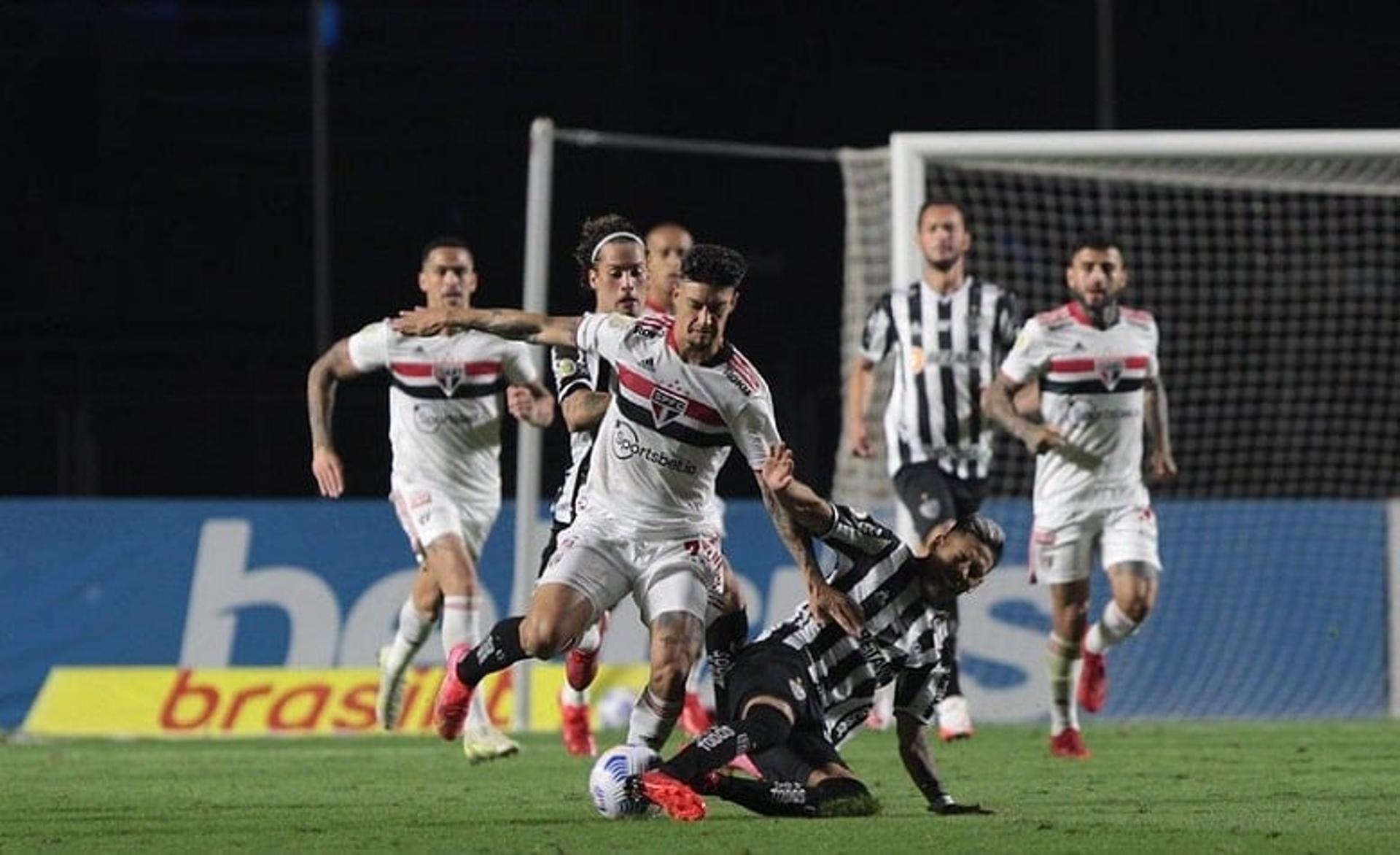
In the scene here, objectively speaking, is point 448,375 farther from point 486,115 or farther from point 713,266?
point 486,115

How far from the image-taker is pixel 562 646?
343 inches

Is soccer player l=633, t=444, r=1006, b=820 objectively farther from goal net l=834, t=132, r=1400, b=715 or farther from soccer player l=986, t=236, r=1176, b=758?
goal net l=834, t=132, r=1400, b=715

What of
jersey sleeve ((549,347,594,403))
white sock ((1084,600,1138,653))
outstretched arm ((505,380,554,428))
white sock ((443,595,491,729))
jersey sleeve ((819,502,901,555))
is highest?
jersey sleeve ((549,347,594,403))

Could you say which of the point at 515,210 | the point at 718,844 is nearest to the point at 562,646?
the point at 718,844

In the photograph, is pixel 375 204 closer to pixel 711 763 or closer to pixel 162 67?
pixel 162 67

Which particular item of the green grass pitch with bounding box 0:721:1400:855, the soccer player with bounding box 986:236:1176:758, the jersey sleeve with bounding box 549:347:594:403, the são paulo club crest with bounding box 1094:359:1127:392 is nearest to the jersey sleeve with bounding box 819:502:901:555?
the green grass pitch with bounding box 0:721:1400:855

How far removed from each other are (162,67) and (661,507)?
16453 mm

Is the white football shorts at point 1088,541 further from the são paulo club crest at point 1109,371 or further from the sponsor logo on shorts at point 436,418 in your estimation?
the sponsor logo on shorts at point 436,418

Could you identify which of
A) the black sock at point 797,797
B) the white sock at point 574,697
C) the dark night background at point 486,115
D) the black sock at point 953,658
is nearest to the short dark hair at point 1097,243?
the black sock at point 953,658

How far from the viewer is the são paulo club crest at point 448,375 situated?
11.5m

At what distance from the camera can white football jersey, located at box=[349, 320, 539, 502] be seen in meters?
11.5

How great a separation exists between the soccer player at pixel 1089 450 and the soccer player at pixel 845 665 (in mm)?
3447

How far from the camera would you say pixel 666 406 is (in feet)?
27.8

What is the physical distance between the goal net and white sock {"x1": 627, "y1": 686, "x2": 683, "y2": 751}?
15.3ft
